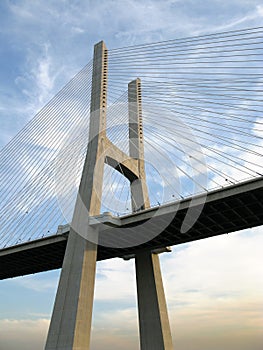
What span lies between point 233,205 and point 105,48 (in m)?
18.9

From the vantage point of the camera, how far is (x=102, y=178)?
26969 mm

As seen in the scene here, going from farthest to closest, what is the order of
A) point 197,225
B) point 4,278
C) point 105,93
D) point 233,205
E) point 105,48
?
point 4,278, point 105,48, point 105,93, point 197,225, point 233,205

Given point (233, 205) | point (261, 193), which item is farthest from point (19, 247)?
point (261, 193)

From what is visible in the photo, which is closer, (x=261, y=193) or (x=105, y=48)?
(x=261, y=193)

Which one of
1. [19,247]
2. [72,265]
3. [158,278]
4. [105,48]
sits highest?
[105,48]

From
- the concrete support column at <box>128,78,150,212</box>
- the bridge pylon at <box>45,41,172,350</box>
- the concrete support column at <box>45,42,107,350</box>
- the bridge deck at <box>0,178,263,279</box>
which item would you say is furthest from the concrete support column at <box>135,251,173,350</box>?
A: the concrete support column at <box>45,42,107,350</box>

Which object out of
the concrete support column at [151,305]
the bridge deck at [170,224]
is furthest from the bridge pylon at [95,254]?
the bridge deck at [170,224]

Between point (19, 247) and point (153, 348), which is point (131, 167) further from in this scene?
point (153, 348)

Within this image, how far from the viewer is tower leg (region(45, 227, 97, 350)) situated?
870 inches

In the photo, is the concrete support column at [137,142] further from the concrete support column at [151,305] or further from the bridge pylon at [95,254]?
the concrete support column at [151,305]

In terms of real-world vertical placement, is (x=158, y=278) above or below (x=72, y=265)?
above

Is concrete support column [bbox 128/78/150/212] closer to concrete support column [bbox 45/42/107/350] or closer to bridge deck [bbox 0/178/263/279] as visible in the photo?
bridge deck [bbox 0/178/263/279]

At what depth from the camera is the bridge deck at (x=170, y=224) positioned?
864 inches

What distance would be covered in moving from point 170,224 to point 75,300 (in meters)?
7.82
